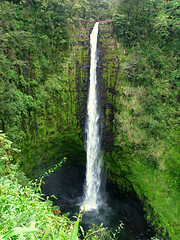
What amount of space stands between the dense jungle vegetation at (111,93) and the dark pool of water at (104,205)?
0.80 metres

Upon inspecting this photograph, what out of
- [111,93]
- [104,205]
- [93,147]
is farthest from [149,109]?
[104,205]

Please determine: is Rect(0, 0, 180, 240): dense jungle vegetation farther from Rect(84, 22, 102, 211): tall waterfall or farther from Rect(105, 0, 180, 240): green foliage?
Rect(84, 22, 102, 211): tall waterfall

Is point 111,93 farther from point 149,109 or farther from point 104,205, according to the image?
point 104,205

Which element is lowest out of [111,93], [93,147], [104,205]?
[104,205]

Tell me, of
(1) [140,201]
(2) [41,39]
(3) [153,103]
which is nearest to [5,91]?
(2) [41,39]

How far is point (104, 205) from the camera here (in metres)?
10.7

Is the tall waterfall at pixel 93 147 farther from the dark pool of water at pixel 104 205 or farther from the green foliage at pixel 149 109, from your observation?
the green foliage at pixel 149 109

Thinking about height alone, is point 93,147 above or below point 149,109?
below

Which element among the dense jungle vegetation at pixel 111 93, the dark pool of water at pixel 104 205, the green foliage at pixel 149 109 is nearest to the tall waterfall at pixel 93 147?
the dense jungle vegetation at pixel 111 93

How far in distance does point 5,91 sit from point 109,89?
668 cm

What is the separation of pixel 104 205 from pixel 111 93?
25.1ft

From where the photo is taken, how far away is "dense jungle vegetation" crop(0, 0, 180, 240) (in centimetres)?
851

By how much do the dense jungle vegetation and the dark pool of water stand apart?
2.62 feet

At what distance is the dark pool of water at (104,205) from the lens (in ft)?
28.9
